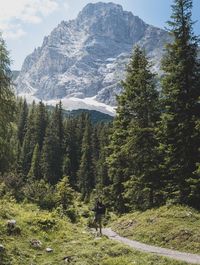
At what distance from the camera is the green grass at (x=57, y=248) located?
17.0 m

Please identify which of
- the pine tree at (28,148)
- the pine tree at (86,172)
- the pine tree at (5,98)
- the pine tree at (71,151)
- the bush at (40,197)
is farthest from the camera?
the pine tree at (28,148)

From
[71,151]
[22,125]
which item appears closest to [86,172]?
[71,151]

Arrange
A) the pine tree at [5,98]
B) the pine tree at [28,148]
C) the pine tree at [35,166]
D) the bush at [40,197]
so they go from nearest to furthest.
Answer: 1. the pine tree at [5,98]
2. the bush at [40,197]
3. the pine tree at [35,166]
4. the pine tree at [28,148]

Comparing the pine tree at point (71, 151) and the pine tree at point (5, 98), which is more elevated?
the pine tree at point (5, 98)

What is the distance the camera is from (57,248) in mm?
18953

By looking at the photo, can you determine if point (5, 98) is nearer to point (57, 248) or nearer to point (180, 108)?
point (57, 248)

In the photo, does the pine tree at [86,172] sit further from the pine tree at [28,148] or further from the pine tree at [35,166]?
the pine tree at [28,148]

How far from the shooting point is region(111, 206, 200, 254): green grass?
20609mm

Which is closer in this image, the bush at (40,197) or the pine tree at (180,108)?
the pine tree at (180,108)

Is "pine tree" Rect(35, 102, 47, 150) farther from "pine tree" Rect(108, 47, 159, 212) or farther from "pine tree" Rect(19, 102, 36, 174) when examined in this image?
"pine tree" Rect(108, 47, 159, 212)

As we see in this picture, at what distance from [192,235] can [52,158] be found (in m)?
76.0

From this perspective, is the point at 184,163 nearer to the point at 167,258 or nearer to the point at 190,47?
the point at 190,47

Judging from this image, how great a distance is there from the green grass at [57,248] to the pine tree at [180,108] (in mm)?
7553

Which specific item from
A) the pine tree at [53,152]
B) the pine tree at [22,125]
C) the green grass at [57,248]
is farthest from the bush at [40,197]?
the pine tree at [22,125]
